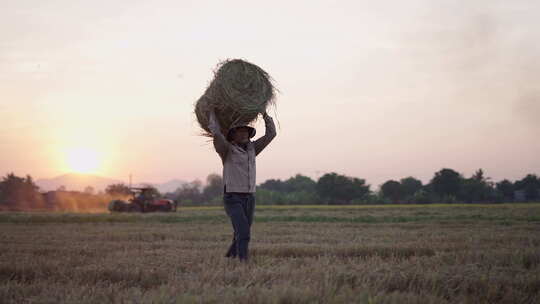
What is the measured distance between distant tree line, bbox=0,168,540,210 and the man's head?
2938cm

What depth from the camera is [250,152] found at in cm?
613

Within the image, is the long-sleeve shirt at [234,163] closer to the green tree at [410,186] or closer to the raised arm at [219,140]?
the raised arm at [219,140]

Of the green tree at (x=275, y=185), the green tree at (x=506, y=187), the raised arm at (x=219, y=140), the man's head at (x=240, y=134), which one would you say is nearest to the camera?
the raised arm at (x=219, y=140)

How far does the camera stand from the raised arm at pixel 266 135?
21.1 feet

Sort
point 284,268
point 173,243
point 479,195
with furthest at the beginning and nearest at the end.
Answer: point 479,195, point 173,243, point 284,268

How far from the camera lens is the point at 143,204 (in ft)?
106

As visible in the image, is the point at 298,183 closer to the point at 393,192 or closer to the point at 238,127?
the point at 393,192

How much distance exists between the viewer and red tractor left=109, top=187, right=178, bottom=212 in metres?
32.0

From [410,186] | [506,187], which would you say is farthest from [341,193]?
[506,187]

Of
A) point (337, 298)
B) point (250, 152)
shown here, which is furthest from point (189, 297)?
point (250, 152)

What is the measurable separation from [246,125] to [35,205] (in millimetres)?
55081

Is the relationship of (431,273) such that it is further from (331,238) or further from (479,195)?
(479,195)

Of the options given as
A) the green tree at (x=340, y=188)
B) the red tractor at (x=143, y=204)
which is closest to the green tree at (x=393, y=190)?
the green tree at (x=340, y=188)

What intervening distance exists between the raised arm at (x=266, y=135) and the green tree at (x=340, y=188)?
7378cm
